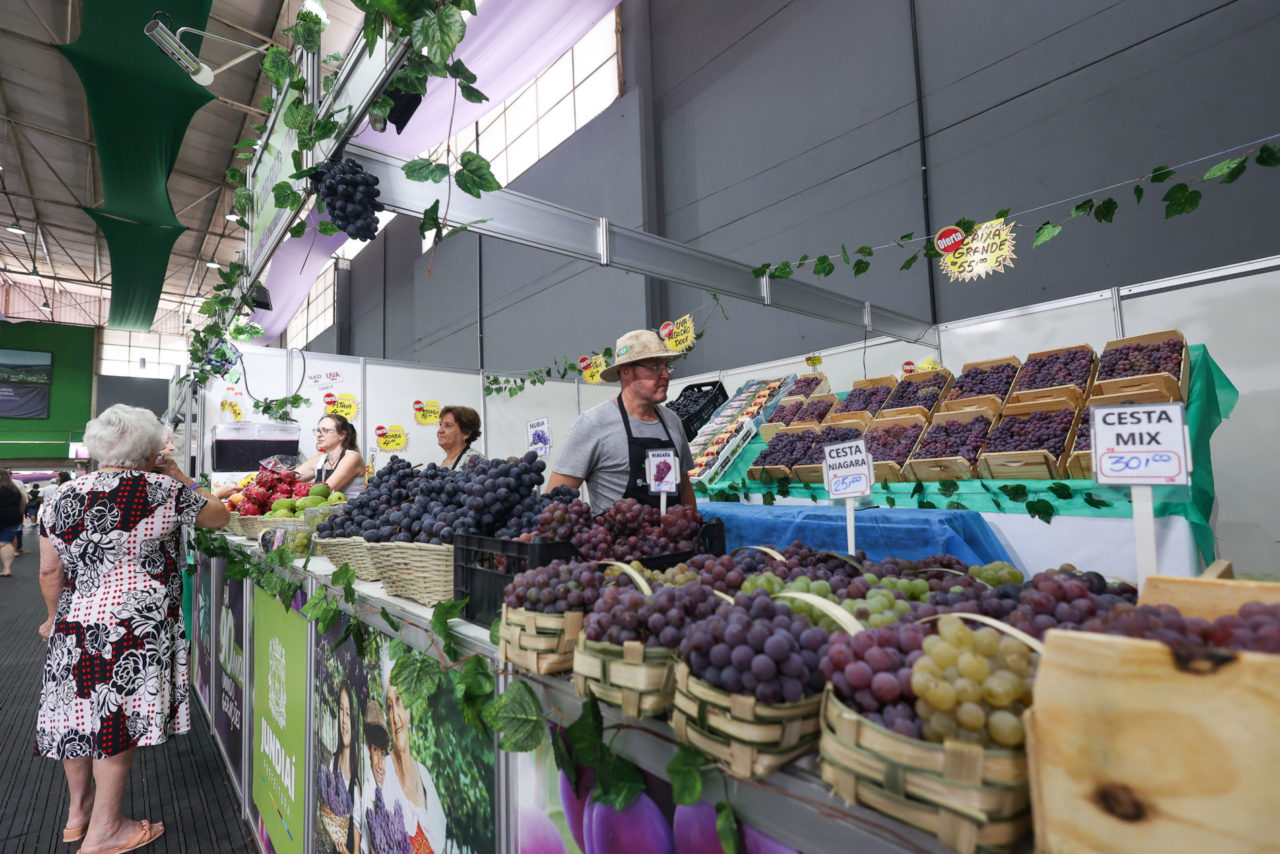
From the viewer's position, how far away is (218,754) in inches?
130

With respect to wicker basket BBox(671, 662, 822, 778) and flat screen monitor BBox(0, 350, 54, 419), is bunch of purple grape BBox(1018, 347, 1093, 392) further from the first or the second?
flat screen monitor BBox(0, 350, 54, 419)

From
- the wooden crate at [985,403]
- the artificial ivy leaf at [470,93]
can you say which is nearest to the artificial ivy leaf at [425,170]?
the artificial ivy leaf at [470,93]

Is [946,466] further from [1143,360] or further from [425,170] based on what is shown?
[425,170]

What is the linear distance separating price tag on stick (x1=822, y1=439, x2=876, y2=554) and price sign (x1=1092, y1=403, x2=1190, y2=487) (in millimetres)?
413

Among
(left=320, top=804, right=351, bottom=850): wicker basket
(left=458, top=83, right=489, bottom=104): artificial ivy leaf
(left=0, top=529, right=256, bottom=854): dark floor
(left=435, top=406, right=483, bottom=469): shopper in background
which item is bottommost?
(left=0, top=529, right=256, bottom=854): dark floor

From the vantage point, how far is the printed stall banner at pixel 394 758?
120cm

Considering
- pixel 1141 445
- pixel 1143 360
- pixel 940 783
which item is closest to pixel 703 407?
pixel 1143 360

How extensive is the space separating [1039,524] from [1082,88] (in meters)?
3.52

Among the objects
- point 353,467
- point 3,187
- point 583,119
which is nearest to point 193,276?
point 3,187

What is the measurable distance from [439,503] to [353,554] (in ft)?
1.18

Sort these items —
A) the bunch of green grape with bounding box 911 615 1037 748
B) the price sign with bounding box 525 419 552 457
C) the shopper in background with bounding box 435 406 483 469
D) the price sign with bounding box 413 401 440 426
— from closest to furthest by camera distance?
the bunch of green grape with bounding box 911 615 1037 748
the shopper in background with bounding box 435 406 483 469
the price sign with bounding box 525 419 552 457
the price sign with bounding box 413 401 440 426

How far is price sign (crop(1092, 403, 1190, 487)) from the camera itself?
0.85 metres

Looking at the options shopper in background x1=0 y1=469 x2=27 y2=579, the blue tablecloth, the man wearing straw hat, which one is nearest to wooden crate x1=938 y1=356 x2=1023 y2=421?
the blue tablecloth

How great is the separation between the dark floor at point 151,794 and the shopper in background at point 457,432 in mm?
1888
